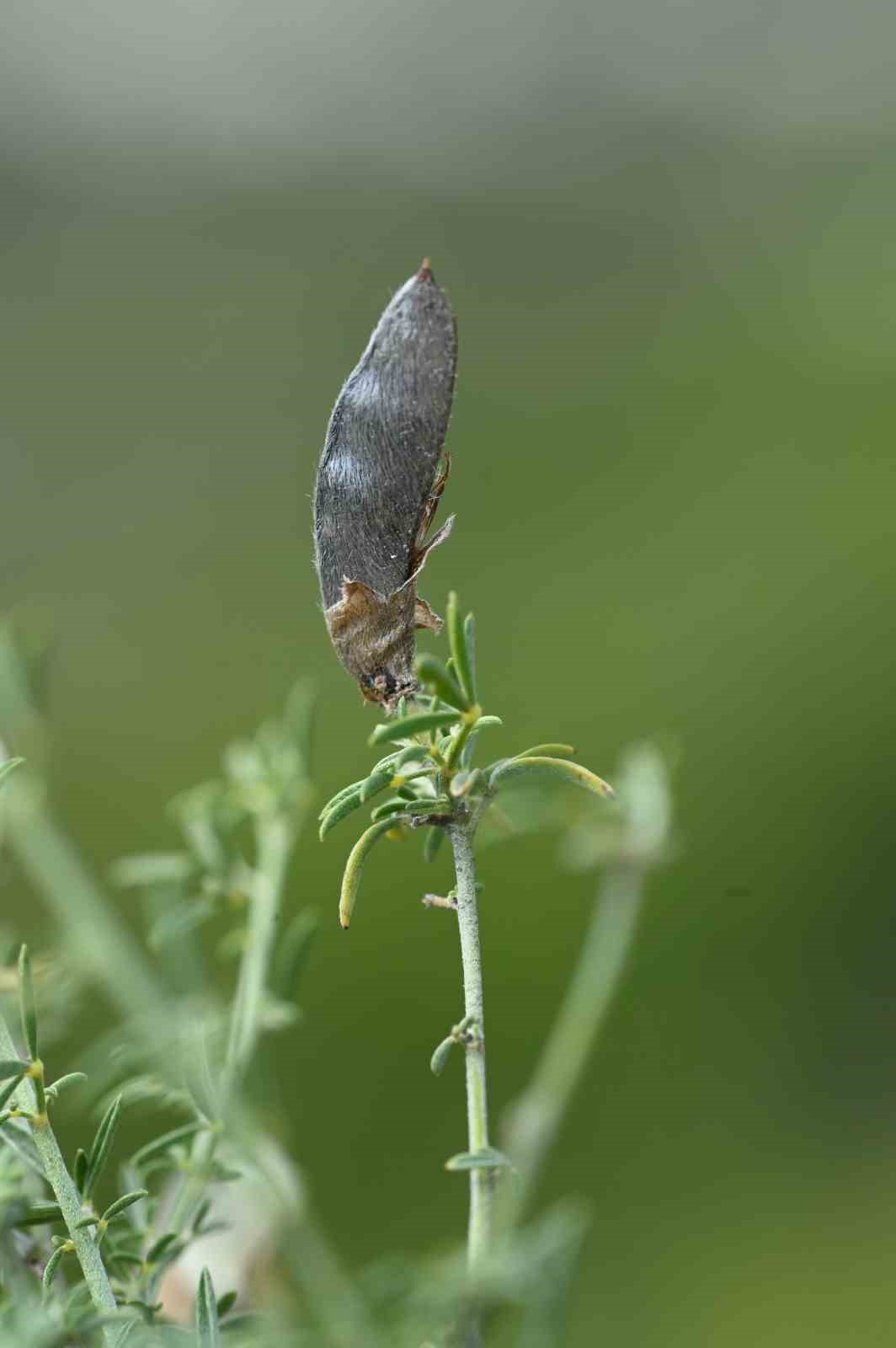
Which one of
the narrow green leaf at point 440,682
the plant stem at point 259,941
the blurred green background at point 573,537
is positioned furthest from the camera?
the blurred green background at point 573,537

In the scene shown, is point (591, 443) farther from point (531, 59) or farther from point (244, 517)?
point (531, 59)

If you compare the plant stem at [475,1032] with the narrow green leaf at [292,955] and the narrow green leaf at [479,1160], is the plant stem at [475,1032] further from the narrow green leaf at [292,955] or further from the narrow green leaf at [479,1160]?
the narrow green leaf at [292,955]

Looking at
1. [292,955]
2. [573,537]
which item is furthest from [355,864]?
[573,537]

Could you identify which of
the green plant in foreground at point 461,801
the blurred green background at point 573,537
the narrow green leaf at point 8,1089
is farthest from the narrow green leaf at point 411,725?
the blurred green background at point 573,537

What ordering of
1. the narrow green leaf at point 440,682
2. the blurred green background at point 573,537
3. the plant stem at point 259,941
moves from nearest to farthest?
1. the narrow green leaf at point 440,682
2. the plant stem at point 259,941
3. the blurred green background at point 573,537

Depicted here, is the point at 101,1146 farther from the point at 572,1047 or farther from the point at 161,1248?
the point at 572,1047

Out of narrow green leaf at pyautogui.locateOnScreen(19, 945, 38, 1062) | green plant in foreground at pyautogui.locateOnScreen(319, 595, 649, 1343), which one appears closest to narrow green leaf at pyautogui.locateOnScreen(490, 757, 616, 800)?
green plant in foreground at pyautogui.locateOnScreen(319, 595, 649, 1343)

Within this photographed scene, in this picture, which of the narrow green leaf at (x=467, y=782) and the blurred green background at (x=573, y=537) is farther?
the blurred green background at (x=573, y=537)
